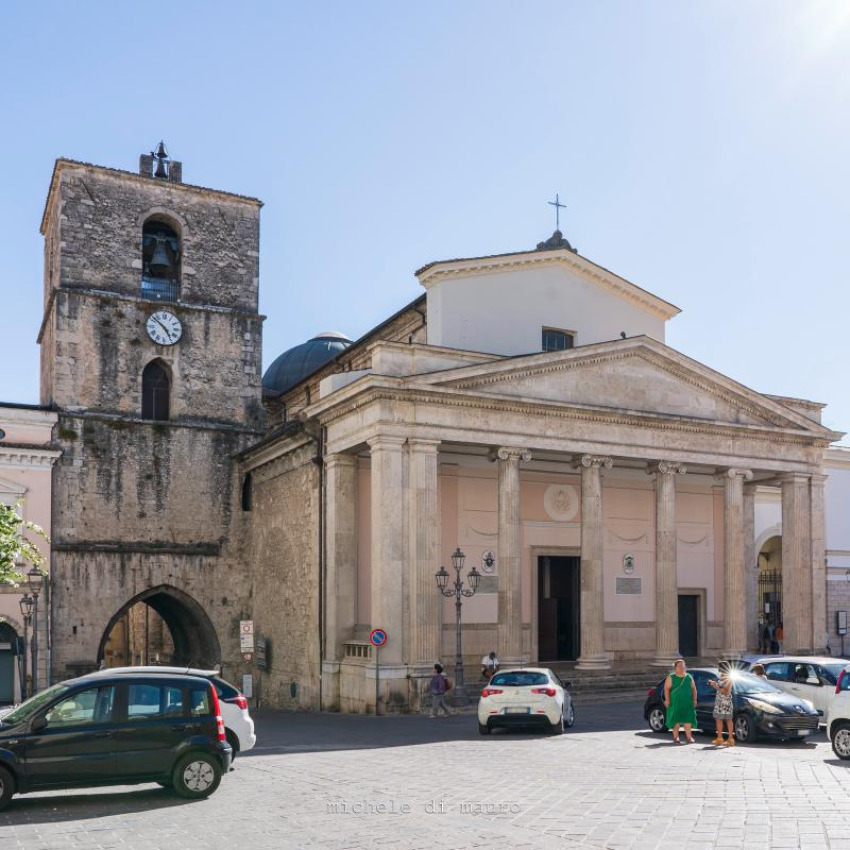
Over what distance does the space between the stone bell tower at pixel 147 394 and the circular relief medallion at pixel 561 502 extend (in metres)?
10.3

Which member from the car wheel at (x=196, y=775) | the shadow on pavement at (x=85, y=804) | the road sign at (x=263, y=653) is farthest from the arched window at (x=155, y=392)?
the car wheel at (x=196, y=775)

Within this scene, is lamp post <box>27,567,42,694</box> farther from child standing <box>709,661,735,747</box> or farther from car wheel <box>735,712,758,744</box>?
car wheel <box>735,712,758,744</box>

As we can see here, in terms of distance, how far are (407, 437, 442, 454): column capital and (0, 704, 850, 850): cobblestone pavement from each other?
30.2ft

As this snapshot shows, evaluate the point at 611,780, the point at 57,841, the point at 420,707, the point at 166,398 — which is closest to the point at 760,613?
the point at 420,707

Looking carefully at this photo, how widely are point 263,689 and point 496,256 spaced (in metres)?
14.9

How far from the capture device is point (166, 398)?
116 ft

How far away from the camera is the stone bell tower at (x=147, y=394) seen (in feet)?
109

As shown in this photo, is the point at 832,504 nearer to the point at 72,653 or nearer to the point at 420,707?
the point at 420,707

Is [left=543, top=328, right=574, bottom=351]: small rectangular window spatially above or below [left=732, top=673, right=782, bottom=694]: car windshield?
above

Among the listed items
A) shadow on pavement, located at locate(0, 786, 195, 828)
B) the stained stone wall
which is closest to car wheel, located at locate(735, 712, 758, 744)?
shadow on pavement, located at locate(0, 786, 195, 828)

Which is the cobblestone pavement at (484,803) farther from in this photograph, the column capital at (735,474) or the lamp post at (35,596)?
the column capital at (735,474)

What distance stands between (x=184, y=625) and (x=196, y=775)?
83.0 feet

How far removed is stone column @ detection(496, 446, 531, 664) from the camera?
2658 cm

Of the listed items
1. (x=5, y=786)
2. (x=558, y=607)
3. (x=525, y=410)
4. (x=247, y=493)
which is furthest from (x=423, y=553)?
(x=5, y=786)
